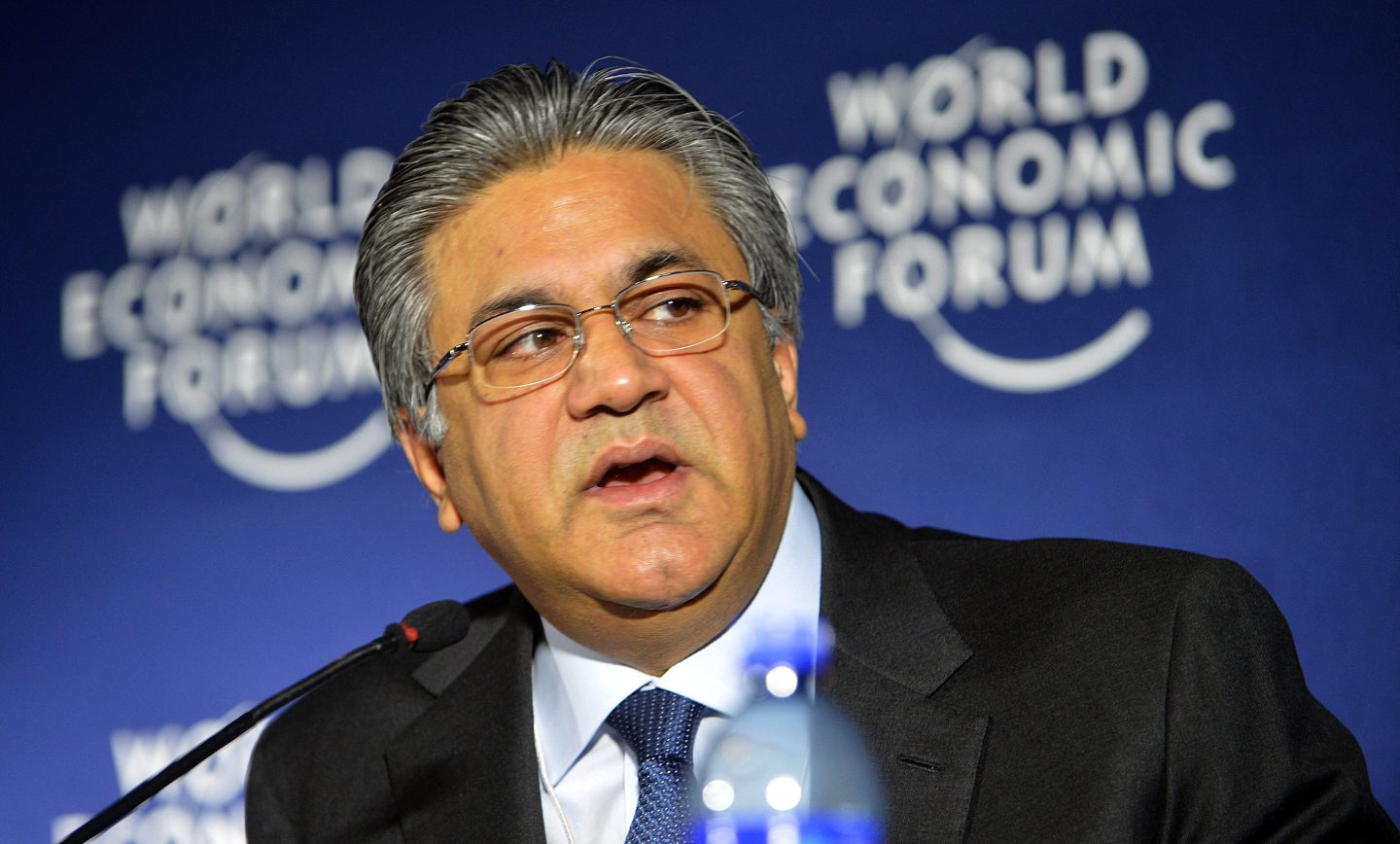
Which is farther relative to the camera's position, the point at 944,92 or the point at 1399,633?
the point at 944,92

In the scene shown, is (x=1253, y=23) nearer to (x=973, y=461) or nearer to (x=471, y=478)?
(x=973, y=461)

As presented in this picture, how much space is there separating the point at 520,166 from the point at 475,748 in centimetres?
79

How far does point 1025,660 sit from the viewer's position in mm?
1607

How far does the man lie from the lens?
59.1 inches

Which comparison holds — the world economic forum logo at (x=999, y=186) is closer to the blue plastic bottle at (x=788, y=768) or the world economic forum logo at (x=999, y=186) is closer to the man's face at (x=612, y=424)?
the man's face at (x=612, y=424)

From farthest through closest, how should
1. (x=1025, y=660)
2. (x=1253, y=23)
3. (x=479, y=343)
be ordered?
(x=1253, y=23), (x=479, y=343), (x=1025, y=660)

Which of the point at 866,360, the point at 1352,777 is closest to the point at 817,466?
the point at 866,360

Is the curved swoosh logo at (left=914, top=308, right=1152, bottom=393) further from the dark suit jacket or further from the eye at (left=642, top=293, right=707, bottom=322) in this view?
the eye at (left=642, top=293, right=707, bottom=322)

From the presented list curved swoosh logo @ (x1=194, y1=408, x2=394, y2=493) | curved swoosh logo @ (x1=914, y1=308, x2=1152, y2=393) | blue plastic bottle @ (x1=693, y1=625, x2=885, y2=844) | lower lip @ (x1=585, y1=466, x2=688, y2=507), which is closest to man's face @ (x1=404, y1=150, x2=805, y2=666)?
lower lip @ (x1=585, y1=466, x2=688, y2=507)

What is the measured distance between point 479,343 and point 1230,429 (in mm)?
1268

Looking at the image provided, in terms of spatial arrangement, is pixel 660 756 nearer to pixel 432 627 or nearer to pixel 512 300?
pixel 432 627

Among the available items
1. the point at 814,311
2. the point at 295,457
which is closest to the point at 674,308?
the point at 814,311

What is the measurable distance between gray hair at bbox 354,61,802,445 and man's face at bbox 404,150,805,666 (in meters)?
0.02

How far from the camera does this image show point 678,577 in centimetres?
159
